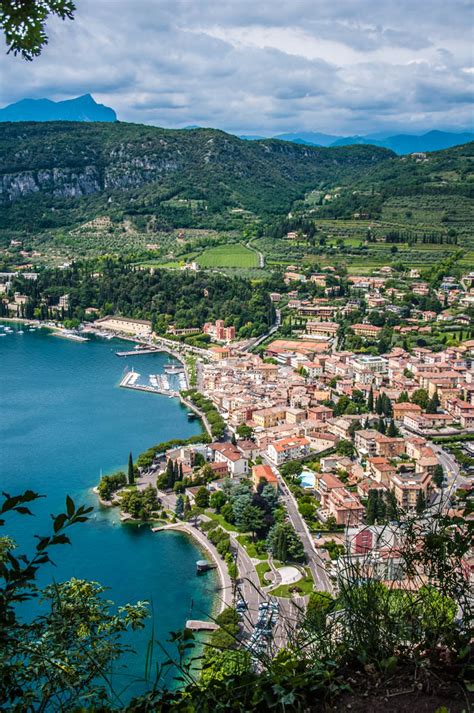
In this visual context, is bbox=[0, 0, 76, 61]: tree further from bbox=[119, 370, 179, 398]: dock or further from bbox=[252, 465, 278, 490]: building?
bbox=[119, 370, 179, 398]: dock

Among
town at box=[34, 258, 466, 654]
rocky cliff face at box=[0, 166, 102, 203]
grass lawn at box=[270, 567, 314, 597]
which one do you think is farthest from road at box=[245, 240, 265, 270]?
grass lawn at box=[270, 567, 314, 597]

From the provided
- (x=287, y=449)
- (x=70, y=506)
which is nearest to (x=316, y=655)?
(x=70, y=506)

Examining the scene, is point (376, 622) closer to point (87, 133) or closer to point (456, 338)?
point (456, 338)

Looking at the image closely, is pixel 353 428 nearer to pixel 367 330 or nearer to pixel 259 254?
pixel 367 330

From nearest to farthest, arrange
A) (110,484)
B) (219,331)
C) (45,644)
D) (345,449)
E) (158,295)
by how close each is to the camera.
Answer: (45,644) → (110,484) → (345,449) → (219,331) → (158,295)

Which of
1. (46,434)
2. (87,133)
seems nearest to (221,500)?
(46,434)

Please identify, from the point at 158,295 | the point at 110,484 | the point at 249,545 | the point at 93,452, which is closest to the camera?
the point at 249,545
